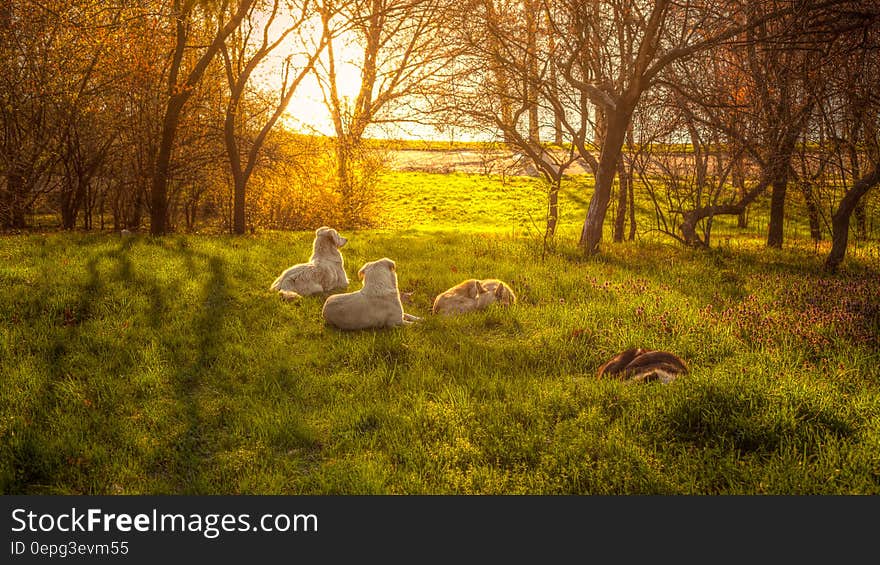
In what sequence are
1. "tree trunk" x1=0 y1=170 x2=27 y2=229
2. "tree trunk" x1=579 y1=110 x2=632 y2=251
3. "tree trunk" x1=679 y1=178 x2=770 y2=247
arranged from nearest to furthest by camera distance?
"tree trunk" x1=579 y1=110 x2=632 y2=251 → "tree trunk" x1=679 y1=178 x2=770 y2=247 → "tree trunk" x1=0 y1=170 x2=27 y2=229

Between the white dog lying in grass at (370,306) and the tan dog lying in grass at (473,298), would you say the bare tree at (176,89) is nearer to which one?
the white dog lying in grass at (370,306)

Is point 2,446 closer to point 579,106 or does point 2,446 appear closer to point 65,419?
point 65,419

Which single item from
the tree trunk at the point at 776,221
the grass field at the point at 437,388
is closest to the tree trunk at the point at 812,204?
the tree trunk at the point at 776,221

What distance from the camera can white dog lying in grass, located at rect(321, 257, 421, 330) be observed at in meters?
7.62

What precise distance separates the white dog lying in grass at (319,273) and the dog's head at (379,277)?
5.59 feet

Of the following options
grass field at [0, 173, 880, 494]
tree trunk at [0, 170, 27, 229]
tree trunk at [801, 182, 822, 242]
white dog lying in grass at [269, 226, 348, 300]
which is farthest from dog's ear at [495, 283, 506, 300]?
tree trunk at [0, 170, 27, 229]

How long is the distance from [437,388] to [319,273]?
465 cm

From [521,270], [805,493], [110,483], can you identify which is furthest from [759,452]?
[521,270]

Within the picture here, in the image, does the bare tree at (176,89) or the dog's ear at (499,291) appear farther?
the bare tree at (176,89)

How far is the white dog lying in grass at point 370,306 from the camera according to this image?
7.62 m

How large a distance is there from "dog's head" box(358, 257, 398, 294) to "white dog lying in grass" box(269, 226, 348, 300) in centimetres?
170

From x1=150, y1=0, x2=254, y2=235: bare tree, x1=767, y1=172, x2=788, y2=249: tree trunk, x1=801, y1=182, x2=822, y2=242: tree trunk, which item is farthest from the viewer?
x1=767, y1=172, x2=788, y2=249: tree trunk

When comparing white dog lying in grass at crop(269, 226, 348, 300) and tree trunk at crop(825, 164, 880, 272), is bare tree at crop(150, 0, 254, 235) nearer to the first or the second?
white dog lying in grass at crop(269, 226, 348, 300)

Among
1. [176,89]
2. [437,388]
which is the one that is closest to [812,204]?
[437,388]
